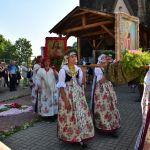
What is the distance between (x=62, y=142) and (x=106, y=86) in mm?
1446

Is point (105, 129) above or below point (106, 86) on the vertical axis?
below

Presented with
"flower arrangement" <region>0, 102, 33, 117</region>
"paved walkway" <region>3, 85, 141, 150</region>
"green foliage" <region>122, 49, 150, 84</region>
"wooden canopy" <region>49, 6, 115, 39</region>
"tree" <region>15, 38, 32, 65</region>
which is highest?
"tree" <region>15, 38, 32, 65</region>

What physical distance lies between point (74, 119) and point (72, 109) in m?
0.19

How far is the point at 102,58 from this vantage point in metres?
5.78

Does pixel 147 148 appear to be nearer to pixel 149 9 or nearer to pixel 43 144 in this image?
pixel 43 144

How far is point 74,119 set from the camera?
5258 mm

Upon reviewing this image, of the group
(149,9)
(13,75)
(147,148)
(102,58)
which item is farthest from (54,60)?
(149,9)

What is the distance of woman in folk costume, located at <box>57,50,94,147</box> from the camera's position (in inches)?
207

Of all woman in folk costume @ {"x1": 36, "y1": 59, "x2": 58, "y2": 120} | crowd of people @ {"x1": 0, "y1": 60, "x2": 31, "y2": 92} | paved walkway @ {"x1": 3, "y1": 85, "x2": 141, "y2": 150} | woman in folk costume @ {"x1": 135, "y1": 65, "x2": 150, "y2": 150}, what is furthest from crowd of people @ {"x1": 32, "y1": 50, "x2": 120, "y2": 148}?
crowd of people @ {"x1": 0, "y1": 60, "x2": 31, "y2": 92}

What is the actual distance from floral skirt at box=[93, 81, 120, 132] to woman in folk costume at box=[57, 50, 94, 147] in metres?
0.63

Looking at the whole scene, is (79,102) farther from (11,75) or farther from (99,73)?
(11,75)

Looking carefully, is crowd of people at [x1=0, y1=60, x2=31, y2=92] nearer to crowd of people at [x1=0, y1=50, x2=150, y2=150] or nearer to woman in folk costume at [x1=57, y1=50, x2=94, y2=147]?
crowd of people at [x1=0, y1=50, x2=150, y2=150]

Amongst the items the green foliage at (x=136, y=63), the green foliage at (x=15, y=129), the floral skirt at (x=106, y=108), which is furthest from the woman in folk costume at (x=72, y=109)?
the green foliage at (x=15, y=129)

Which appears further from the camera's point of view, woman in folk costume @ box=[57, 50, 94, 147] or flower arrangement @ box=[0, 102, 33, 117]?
flower arrangement @ box=[0, 102, 33, 117]
